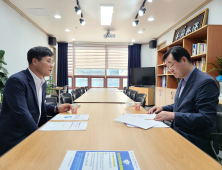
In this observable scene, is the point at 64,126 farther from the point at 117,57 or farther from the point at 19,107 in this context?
the point at 117,57

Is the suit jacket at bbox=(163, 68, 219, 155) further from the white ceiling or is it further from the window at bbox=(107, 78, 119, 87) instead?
the window at bbox=(107, 78, 119, 87)

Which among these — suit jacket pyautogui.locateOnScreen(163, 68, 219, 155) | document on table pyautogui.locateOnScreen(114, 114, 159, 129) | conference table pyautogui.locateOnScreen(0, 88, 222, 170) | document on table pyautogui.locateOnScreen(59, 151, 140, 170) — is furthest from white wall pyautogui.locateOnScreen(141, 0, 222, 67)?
document on table pyautogui.locateOnScreen(59, 151, 140, 170)

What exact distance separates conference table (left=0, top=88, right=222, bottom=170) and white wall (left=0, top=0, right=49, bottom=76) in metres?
3.74

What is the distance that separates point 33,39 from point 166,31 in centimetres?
492

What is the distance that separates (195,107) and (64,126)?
3.85 ft

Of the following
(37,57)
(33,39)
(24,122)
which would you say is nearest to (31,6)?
(33,39)

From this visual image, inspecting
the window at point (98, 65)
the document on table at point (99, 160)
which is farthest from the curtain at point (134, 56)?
the document on table at point (99, 160)

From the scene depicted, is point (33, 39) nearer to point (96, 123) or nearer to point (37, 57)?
point (37, 57)

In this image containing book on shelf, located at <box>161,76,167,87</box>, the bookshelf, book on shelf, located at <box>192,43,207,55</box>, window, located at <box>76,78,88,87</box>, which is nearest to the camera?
the bookshelf

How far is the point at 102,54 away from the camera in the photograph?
26.6 feet

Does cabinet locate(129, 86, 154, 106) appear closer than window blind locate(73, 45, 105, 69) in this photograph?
Yes

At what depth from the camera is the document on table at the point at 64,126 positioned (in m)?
1.13

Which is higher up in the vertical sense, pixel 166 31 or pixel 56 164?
pixel 166 31

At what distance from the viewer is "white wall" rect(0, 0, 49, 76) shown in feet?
12.1
